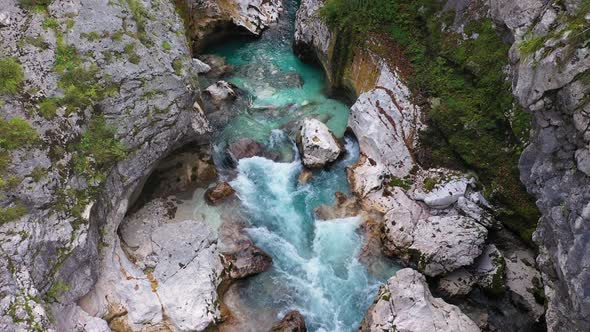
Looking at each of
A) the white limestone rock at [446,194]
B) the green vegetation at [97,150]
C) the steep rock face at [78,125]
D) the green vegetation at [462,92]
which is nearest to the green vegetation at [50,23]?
the steep rock face at [78,125]

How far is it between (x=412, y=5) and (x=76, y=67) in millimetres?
15594

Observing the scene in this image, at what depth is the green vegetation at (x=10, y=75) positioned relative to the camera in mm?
11922

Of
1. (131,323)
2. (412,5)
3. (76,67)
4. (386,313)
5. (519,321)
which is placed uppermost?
(412,5)

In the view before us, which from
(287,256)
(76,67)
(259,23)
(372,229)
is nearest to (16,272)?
(76,67)

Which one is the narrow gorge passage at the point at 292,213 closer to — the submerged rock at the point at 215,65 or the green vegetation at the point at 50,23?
the submerged rock at the point at 215,65

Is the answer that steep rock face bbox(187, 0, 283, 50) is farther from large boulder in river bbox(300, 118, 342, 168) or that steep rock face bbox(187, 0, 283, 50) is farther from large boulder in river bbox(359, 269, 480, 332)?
large boulder in river bbox(359, 269, 480, 332)

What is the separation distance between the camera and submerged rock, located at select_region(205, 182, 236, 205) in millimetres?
16812

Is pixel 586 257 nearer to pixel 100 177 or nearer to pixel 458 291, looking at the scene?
pixel 458 291

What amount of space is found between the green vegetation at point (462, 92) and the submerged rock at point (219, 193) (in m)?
8.20

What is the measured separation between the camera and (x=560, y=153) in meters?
10.1

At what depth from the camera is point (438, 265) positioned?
49.0ft

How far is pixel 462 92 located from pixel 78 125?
14421 mm

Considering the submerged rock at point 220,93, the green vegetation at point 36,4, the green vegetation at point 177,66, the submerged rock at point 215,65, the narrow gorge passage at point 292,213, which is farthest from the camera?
the submerged rock at point 215,65

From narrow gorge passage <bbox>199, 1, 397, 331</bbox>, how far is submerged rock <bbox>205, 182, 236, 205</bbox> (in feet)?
1.50
